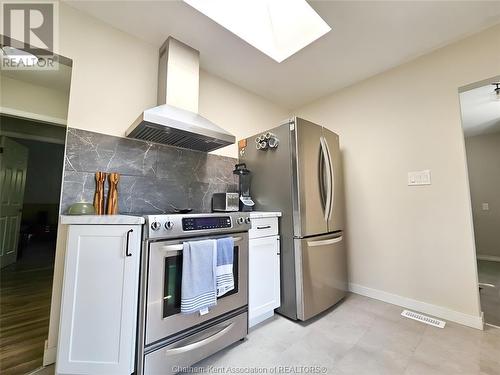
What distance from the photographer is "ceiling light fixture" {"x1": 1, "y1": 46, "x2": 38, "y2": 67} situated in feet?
5.17

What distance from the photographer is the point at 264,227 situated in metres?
1.83

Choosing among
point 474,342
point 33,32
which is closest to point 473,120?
point 474,342

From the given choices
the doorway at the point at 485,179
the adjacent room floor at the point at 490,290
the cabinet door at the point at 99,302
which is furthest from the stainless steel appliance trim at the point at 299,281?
the doorway at the point at 485,179

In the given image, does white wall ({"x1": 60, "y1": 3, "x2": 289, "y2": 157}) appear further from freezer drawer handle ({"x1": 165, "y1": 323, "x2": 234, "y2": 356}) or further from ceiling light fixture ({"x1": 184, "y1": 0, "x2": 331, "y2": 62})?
freezer drawer handle ({"x1": 165, "y1": 323, "x2": 234, "y2": 356})

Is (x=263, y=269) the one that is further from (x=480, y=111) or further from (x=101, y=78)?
(x=480, y=111)

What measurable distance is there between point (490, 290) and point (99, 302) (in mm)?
3856

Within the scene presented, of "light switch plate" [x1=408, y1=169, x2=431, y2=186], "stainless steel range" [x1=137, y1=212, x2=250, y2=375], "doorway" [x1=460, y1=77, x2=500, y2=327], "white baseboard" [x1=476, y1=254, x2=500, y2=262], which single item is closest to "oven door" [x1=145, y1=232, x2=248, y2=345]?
"stainless steel range" [x1=137, y1=212, x2=250, y2=375]

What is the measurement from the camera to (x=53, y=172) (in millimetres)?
5164

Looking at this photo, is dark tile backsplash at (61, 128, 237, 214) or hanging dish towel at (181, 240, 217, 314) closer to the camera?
hanging dish towel at (181, 240, 217, 314)

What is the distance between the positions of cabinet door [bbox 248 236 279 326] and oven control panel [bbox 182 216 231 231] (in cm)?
36

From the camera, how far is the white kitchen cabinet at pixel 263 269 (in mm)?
1694

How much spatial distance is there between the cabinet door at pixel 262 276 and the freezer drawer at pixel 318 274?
211mm

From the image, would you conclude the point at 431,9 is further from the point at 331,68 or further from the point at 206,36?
the point at 206,36

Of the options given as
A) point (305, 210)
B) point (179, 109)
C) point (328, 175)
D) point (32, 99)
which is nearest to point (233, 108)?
point (179, 109)
